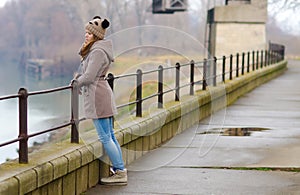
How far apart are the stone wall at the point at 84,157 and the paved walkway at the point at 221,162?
171 millimetres

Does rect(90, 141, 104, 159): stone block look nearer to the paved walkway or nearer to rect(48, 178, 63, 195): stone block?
the paved walkway

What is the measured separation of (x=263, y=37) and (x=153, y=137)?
26718 millimetres

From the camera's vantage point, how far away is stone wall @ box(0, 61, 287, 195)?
19.4ft

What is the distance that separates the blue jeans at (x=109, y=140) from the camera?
289 inches

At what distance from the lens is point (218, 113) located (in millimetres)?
15289

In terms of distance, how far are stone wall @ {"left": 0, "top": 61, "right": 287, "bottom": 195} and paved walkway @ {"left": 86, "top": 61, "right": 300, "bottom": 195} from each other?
0.17 metres

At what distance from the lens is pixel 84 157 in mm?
7246

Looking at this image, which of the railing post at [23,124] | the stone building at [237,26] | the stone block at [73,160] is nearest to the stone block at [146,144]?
the stone block at [73,160]

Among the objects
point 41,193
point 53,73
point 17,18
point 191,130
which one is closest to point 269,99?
point 191,130

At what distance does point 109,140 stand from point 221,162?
233 cm

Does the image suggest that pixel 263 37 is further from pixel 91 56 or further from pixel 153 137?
pixel 91 56

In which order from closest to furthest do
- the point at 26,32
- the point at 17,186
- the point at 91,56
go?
the point at 17,186 → the point at 91,56 → the point at 26,32

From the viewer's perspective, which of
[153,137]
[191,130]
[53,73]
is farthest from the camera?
[53,73]

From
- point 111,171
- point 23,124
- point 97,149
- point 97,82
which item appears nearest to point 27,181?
point 23,124
